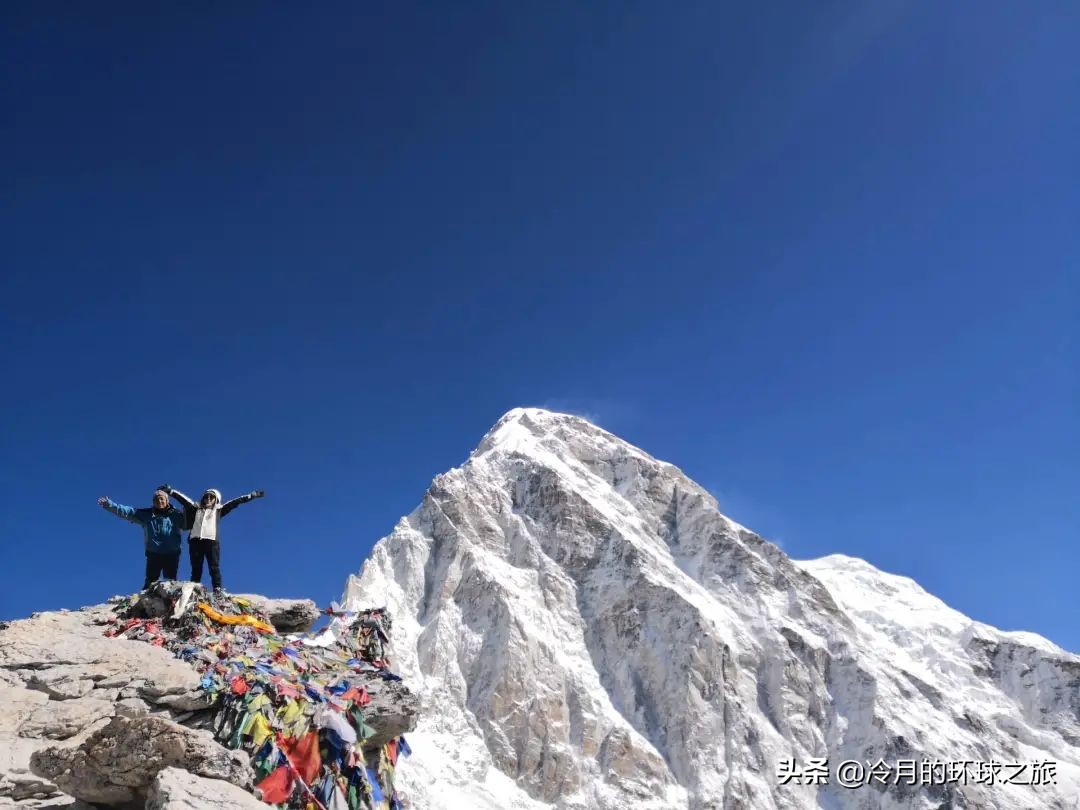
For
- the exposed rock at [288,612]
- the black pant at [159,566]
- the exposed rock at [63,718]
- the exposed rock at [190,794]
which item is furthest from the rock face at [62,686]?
the exposed rock at [288,612]

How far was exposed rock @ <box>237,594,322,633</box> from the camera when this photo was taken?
50.1 feet

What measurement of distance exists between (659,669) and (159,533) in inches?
5308

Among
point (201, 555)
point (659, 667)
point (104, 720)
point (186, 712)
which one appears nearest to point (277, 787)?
point (186, 712)

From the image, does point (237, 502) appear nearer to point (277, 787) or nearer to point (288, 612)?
point (288, 612)

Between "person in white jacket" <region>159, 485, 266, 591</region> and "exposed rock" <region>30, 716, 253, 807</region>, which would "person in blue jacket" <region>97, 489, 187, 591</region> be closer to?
"person in white jacket" <region>159, 485, 266, 591</region>

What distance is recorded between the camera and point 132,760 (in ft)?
26.4

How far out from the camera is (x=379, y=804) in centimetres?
1086

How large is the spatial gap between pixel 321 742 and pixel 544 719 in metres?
127

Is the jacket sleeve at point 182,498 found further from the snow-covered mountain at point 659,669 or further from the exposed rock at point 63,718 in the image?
the snow-covered mountain at point 659,669

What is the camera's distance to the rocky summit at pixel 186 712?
26.8ft

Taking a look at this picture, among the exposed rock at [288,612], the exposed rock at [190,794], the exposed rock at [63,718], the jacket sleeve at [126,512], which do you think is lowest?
the exposed rock at [190,794]

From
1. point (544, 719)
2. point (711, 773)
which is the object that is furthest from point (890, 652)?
point (544, 719)

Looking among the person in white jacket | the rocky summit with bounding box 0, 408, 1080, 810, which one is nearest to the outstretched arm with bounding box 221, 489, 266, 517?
the person in white jacket

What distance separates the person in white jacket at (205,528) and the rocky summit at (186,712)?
32.4 inches
